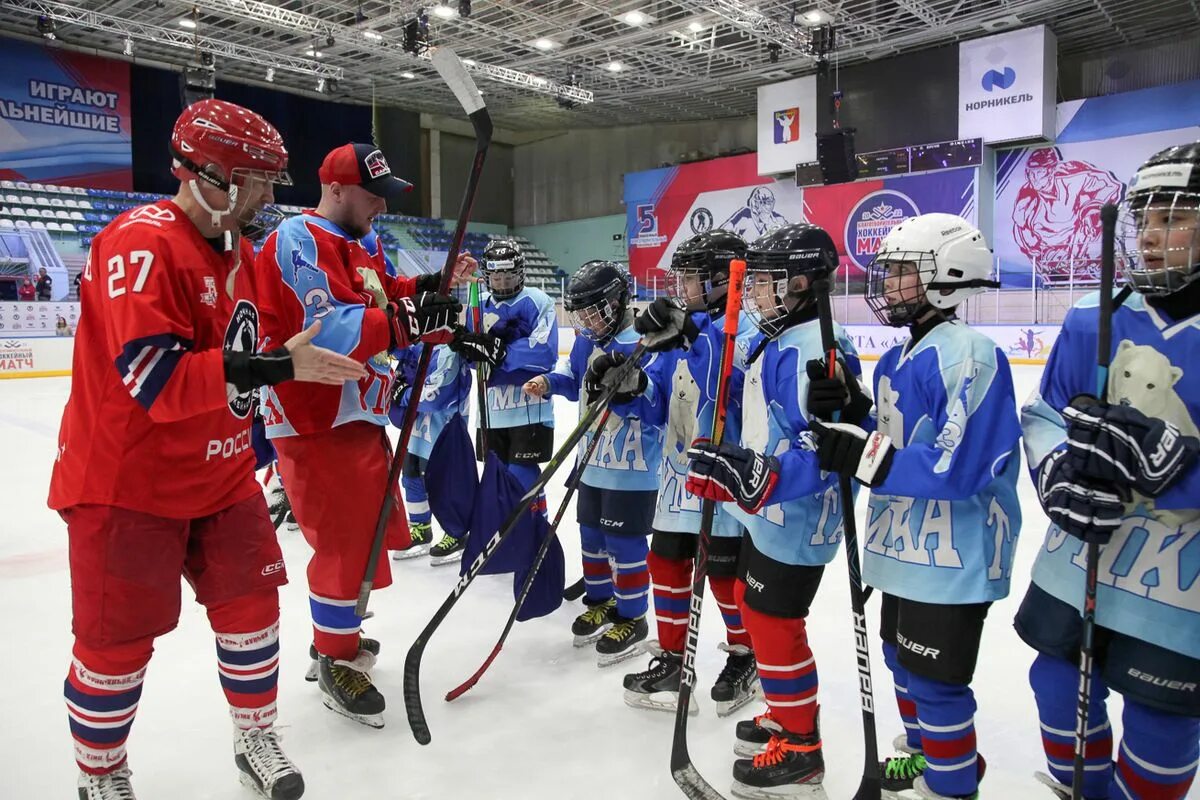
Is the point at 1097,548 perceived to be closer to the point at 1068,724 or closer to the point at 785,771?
the point at 1068,724

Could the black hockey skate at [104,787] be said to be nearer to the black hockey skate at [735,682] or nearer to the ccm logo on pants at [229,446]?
the ccm logo on pants at [229,446]

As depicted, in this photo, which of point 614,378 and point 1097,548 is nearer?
point 1097,548

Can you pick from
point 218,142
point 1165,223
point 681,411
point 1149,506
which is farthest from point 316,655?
point 1165,223

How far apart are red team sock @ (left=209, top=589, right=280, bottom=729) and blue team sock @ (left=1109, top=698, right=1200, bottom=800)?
1.68 metres

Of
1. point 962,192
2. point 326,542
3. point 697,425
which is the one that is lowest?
point 326,542

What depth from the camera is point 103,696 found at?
164cm

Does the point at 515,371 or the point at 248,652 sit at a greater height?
the point at 515,371

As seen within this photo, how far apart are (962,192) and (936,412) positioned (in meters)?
13.0

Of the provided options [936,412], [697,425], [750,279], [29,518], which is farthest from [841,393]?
[29,518]

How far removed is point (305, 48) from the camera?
46.1 feet

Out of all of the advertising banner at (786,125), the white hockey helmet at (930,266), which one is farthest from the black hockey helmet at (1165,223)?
the advertising banner at (786,125)

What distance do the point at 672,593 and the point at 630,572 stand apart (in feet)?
1.05

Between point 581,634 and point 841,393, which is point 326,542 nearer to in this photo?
point 581,634

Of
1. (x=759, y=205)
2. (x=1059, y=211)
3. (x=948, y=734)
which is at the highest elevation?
(x=759, y=205)
